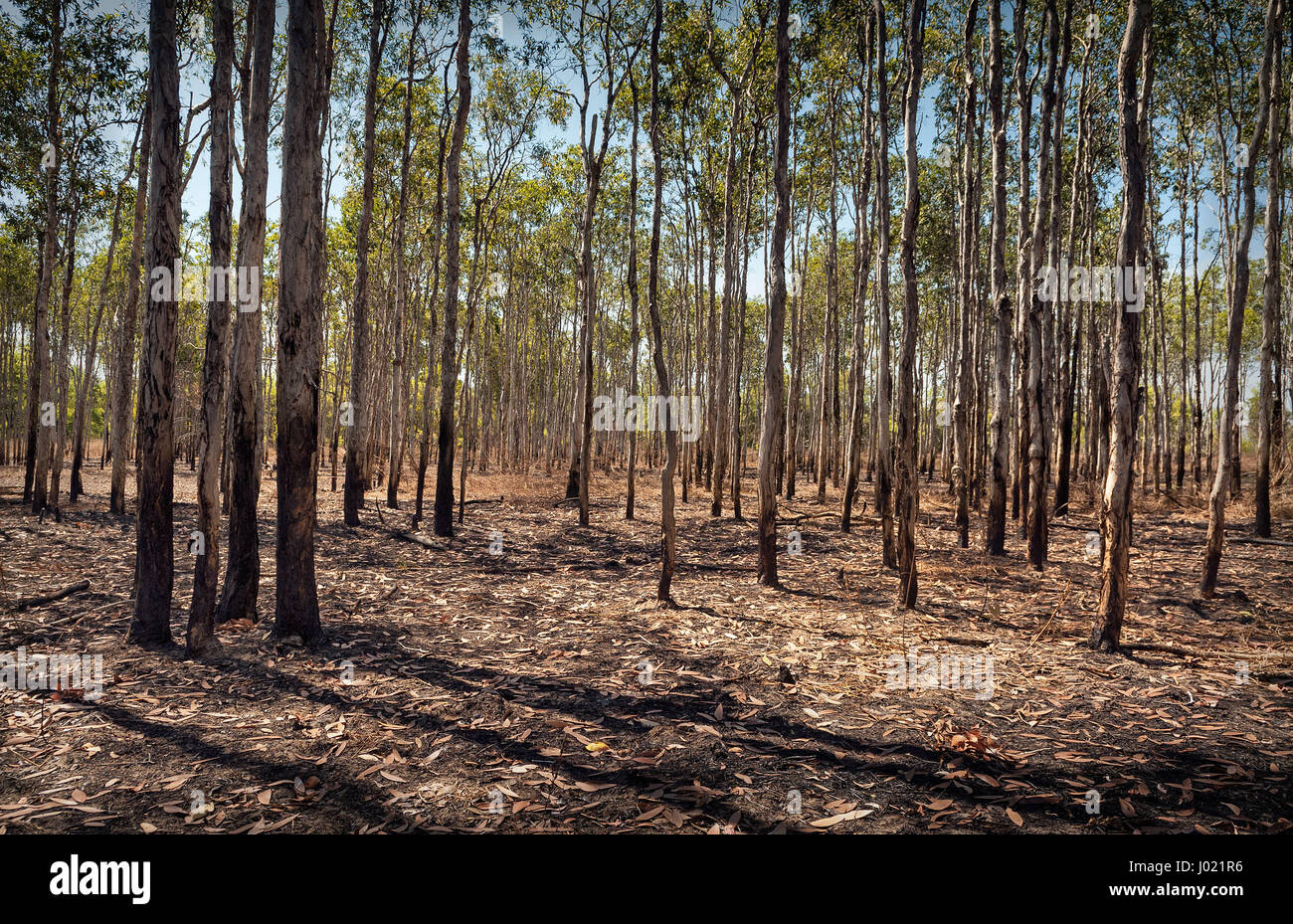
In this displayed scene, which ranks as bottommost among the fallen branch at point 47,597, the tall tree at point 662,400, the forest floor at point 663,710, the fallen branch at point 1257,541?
the forest floor at point 663,710

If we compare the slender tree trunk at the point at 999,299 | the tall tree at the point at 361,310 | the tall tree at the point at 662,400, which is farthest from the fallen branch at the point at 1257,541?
the tall tree at the point at 361,310

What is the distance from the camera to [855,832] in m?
2.84

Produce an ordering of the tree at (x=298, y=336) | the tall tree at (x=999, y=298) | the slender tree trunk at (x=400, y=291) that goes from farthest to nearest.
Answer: the slender tree trunk at (x=400, y=291) → the tall tree at (x=999, y=298) → the tree at (x=298, y=336)

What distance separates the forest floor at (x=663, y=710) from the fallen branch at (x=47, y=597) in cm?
11

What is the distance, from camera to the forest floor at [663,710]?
9.80 feet

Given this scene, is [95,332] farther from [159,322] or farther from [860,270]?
[860,270]

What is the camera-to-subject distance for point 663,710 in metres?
4.23

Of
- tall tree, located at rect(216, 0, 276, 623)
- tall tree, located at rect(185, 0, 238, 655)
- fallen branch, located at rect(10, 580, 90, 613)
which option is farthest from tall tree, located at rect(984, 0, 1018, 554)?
fallen branch, located at rect(10, 580, 90, 613)

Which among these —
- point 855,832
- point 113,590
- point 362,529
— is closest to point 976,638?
point 855,832

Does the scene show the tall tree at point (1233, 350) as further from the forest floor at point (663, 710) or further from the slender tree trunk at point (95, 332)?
the slender tree trunk at point (95, 332)

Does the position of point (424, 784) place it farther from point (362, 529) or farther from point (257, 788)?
point (362, 529)

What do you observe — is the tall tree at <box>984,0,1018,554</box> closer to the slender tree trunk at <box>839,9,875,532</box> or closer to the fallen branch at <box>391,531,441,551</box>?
the slender tree trunk at <box>839,9,875,532</box>

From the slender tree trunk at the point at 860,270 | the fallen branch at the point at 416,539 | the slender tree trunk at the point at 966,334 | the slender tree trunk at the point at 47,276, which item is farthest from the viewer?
the slender tree trunk at the point at 47,276
